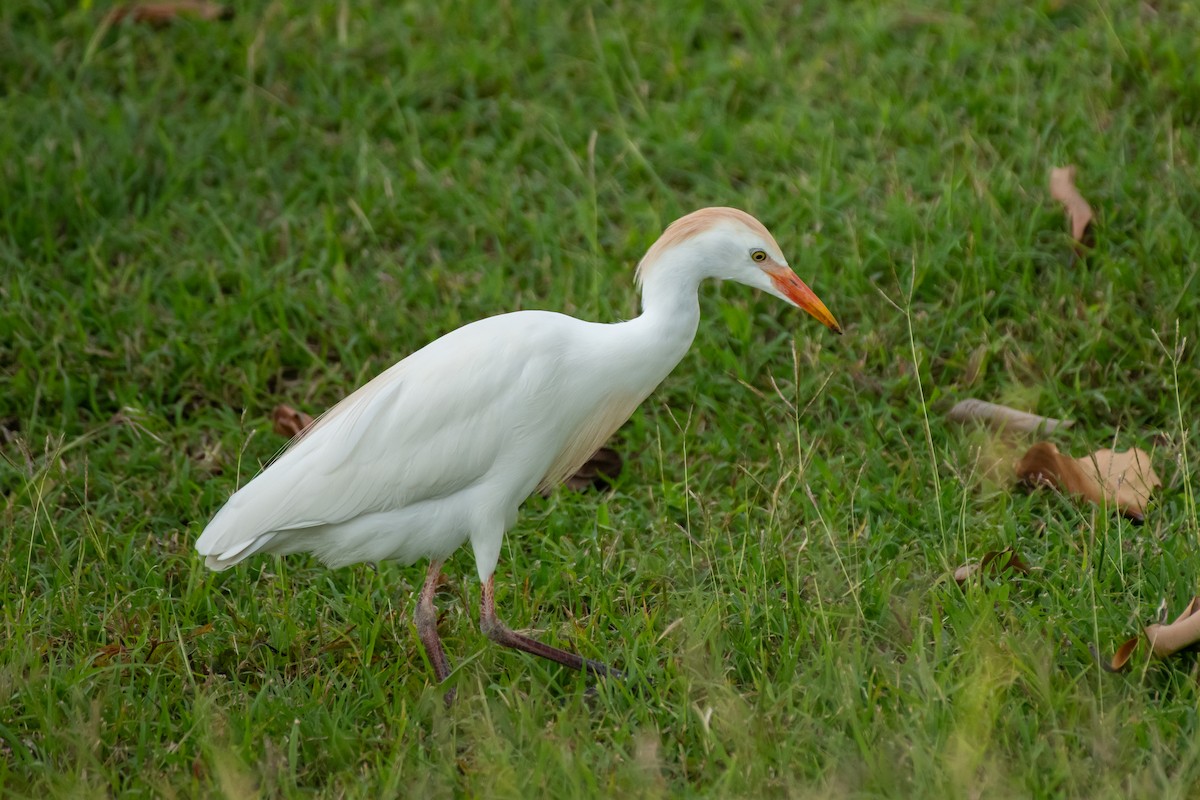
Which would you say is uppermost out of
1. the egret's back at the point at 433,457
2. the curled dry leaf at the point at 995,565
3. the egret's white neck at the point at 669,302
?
the egret's white neck at the point at 669,302

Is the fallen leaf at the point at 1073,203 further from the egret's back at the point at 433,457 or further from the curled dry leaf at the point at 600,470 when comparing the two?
the egret's back at the point at 433,457

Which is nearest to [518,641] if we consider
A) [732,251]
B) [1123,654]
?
[732,251]

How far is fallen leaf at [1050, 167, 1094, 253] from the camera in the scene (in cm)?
465

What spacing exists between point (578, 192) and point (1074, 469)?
2272 mm

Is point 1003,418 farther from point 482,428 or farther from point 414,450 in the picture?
point 414,450

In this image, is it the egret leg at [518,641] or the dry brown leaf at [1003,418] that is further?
the dry brown leaf at [1003,418]

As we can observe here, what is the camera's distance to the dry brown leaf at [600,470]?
4.34 metres

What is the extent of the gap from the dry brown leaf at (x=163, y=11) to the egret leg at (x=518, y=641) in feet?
12.3

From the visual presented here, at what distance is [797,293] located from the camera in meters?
3.43

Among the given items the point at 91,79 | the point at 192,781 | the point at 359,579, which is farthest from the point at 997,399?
the point at 91,79

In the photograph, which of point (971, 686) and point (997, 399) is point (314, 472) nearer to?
point (971, 686)

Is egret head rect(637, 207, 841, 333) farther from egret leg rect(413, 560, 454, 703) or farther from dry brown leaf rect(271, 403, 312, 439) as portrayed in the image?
dry brown leaf rect(271, 403, 312, 439)

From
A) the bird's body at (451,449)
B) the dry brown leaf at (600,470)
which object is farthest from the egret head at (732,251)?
the dry brown leaf at (600,470)

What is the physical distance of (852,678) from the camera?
9.91ft
